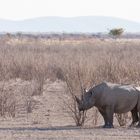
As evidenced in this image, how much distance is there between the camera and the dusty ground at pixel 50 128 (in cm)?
1387

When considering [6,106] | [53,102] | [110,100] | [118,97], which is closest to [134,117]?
[118,97]

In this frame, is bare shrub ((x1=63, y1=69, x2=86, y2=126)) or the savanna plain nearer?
the savanna plain

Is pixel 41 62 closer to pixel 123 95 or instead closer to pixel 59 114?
pixel 59 114

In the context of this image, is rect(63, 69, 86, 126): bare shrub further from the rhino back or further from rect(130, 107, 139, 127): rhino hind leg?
rect(130, 107, 139, 127): rhino hind leg

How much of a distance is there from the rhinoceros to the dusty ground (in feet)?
1.34

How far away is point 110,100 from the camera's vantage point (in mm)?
15617

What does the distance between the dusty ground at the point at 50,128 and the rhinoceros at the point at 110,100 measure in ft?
1.34

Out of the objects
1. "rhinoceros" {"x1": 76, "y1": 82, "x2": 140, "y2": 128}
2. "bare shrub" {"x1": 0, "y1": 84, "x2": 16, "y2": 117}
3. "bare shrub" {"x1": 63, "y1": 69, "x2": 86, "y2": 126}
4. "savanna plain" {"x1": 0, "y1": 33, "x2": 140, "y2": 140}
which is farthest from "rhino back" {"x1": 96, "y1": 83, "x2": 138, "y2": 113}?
"bare shrub" {"x1": 0, "y1": 84, "x2": 16, "y2": 117}

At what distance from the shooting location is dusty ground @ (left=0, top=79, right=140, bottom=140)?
13.9 meters

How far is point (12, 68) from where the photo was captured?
2906cm

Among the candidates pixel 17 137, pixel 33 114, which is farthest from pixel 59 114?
pixel 17 137

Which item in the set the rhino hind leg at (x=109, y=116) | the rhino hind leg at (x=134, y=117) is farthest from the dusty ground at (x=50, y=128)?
the rhino hind leg at (x=134, y=117)

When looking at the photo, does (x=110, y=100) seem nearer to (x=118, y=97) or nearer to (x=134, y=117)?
(x=118, y=97)

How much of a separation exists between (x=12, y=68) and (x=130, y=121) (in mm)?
12468
